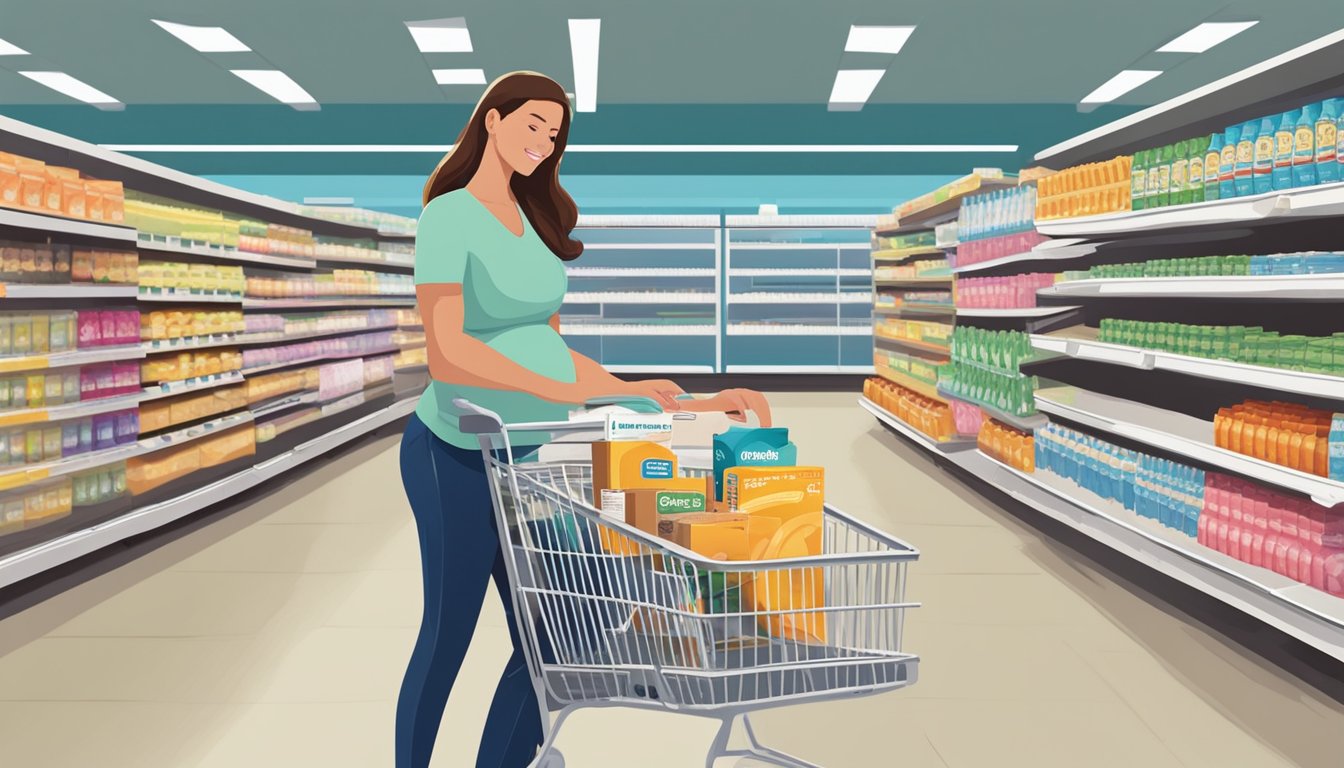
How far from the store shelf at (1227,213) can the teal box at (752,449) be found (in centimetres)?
213

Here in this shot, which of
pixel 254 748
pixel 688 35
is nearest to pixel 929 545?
pixel 254 748

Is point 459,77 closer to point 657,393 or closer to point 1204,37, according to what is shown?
point 1204,37

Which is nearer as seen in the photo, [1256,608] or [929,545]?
[1256,608]

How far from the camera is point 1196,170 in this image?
3.72 meters

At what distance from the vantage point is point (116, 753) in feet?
8.70

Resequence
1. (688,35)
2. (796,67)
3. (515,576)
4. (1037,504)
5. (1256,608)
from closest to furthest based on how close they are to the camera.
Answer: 1. (515,576)
2. (1256,608)
3. (1037,504)
4. (688,35)
5. (796,67)

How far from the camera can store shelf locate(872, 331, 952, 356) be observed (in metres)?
7.51

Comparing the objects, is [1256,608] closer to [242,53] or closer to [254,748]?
[254,748]

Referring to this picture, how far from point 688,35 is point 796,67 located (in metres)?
1.63

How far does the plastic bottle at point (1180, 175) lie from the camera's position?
12.5ft

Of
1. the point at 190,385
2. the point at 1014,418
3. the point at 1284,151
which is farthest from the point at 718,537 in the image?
the point at 190,385

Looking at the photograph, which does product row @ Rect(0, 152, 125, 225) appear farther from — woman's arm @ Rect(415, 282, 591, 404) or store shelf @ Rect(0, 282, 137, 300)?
woman's arm @ Rect(415, 282, 591, 404)

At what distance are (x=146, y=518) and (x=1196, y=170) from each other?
4.88 m

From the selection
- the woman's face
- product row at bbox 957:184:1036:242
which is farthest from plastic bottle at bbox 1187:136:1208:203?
the woman's face
